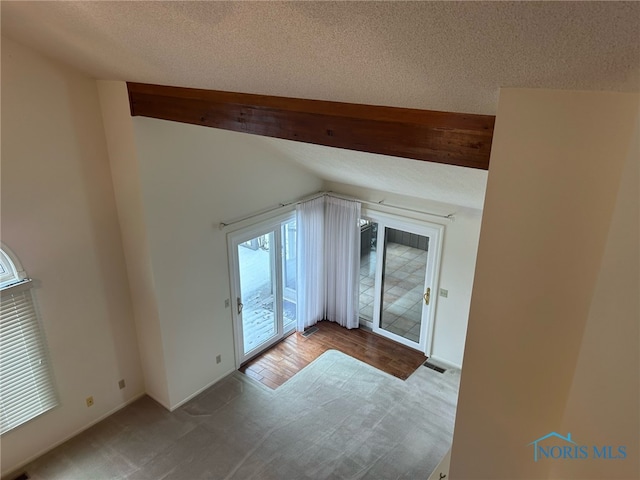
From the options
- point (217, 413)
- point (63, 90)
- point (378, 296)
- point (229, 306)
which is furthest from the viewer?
point (378, 296)

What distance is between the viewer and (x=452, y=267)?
5.45 metres

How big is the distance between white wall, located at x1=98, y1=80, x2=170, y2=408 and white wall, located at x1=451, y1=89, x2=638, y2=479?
3.26 metres

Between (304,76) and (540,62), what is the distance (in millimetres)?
1140

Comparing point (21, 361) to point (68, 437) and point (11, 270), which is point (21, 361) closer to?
point (11, 270)

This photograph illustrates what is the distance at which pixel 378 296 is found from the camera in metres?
6.39

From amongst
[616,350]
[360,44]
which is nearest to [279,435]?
[616,350]

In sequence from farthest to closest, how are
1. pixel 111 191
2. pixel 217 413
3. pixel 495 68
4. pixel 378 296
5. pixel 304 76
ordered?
pixel 378 296
pixel 217 413
pixel 111 191
pixel 304 76
pixel 495 68

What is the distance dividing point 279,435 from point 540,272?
370 cm

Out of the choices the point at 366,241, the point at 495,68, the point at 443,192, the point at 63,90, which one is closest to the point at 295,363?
the point at 366,241

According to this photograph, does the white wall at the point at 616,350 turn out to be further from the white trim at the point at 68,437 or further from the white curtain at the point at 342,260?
the white trim at the point at 68,437

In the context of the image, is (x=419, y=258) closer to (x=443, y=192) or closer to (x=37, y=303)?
(x=443, y=192)

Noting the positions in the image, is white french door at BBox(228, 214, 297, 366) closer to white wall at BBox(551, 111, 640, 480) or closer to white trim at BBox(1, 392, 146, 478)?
white trim at BBox(1, 392, 146, 478)

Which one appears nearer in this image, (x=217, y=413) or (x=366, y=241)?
(x=217, y=413)

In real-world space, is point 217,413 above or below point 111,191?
below
